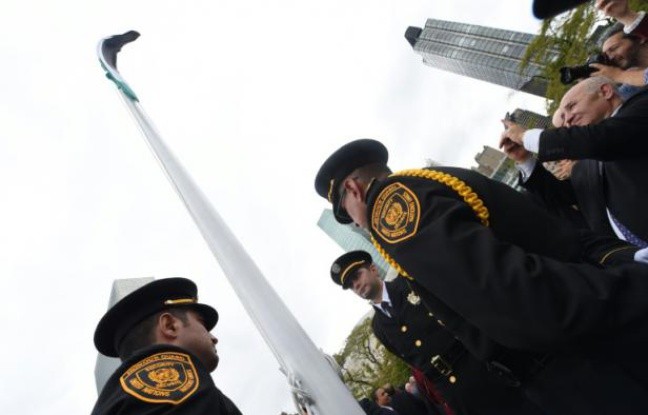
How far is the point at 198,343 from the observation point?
261 centimetres

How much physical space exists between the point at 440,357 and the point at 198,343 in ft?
5.67

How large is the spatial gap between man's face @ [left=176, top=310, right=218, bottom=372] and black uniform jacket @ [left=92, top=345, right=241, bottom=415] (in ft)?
1.73

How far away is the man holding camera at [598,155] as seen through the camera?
97.0 inches

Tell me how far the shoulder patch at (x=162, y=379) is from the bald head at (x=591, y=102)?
3166 mm

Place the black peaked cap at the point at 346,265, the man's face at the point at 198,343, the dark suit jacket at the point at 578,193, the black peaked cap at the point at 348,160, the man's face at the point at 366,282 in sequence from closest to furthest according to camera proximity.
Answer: the black peaked cap at the point at 348,160
the man's face at the point at 198,343
the dark suit jacket at the point at 578,193
the man's face at the point at 366,282
the black peaked cap at the point at 346,265

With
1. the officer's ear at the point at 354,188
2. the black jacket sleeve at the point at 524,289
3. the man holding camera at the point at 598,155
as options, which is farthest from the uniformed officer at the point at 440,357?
the man holding camera at the point at 598,155

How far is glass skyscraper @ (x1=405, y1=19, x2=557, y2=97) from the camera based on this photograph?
210 feet

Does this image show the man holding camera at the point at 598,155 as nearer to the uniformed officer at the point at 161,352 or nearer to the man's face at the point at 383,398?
the uniformed officer at the point at 161,352

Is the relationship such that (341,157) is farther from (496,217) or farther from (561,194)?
(561,194)

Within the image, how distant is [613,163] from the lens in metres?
2.71

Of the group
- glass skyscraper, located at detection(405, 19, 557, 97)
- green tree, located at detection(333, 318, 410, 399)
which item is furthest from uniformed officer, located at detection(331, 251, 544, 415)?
glass skyscraper, located at detection(405, 19, 557, 97)

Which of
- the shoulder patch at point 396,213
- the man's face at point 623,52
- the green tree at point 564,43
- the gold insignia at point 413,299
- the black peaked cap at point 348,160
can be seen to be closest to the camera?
the shoulder patch at point 396,213

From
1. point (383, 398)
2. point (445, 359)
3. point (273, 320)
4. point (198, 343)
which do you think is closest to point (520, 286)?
point (273, 320)

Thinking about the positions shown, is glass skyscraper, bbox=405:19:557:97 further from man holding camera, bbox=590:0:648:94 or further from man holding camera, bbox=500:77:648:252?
man holding camera, bbox=500:77:648:252
